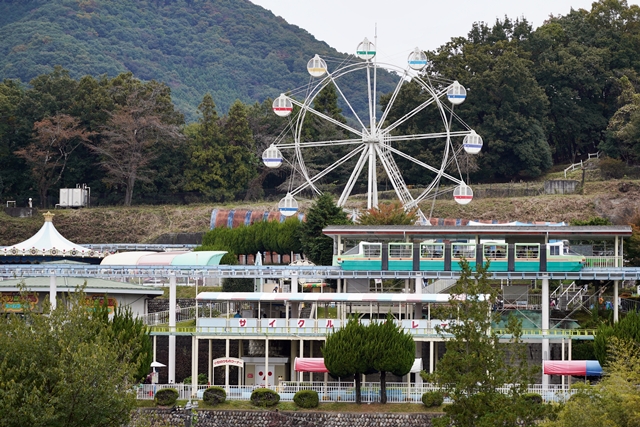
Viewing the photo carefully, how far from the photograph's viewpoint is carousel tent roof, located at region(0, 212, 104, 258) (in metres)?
81.9

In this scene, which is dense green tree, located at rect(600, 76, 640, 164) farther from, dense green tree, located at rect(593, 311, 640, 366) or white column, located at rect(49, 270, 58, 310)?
white column, located at rect(49, 270, 58, 310)

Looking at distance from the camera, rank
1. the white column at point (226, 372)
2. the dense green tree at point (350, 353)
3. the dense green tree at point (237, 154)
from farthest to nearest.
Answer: the dense green tree at point (237, 154), the white column at point (226, 372), the dense green tree at point (350, 353)

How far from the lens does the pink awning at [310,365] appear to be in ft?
195

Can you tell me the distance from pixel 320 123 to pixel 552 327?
196 ft

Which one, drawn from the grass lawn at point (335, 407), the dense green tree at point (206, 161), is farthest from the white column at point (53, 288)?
the dense green tree at point (206, 161)

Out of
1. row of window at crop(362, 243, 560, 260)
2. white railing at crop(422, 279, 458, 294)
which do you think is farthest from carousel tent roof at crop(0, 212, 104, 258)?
white railing at crop(422, 279, 458, 294)

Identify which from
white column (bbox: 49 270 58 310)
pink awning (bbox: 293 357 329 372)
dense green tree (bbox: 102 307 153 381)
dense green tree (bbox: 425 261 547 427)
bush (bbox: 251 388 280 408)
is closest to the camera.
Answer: dense green tree (bbox: 425 261 547 427)

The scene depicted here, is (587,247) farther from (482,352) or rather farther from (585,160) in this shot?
(585,160)

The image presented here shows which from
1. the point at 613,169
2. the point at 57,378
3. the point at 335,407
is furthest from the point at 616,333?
the point at 613,169

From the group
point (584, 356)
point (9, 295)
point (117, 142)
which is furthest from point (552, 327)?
point (117, 142)

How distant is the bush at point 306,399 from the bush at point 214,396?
3112 mm

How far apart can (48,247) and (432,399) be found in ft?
113

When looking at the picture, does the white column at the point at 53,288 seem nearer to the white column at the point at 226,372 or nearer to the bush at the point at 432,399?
the white column at the point at 226,372

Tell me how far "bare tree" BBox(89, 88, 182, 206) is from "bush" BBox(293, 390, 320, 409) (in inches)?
2199
